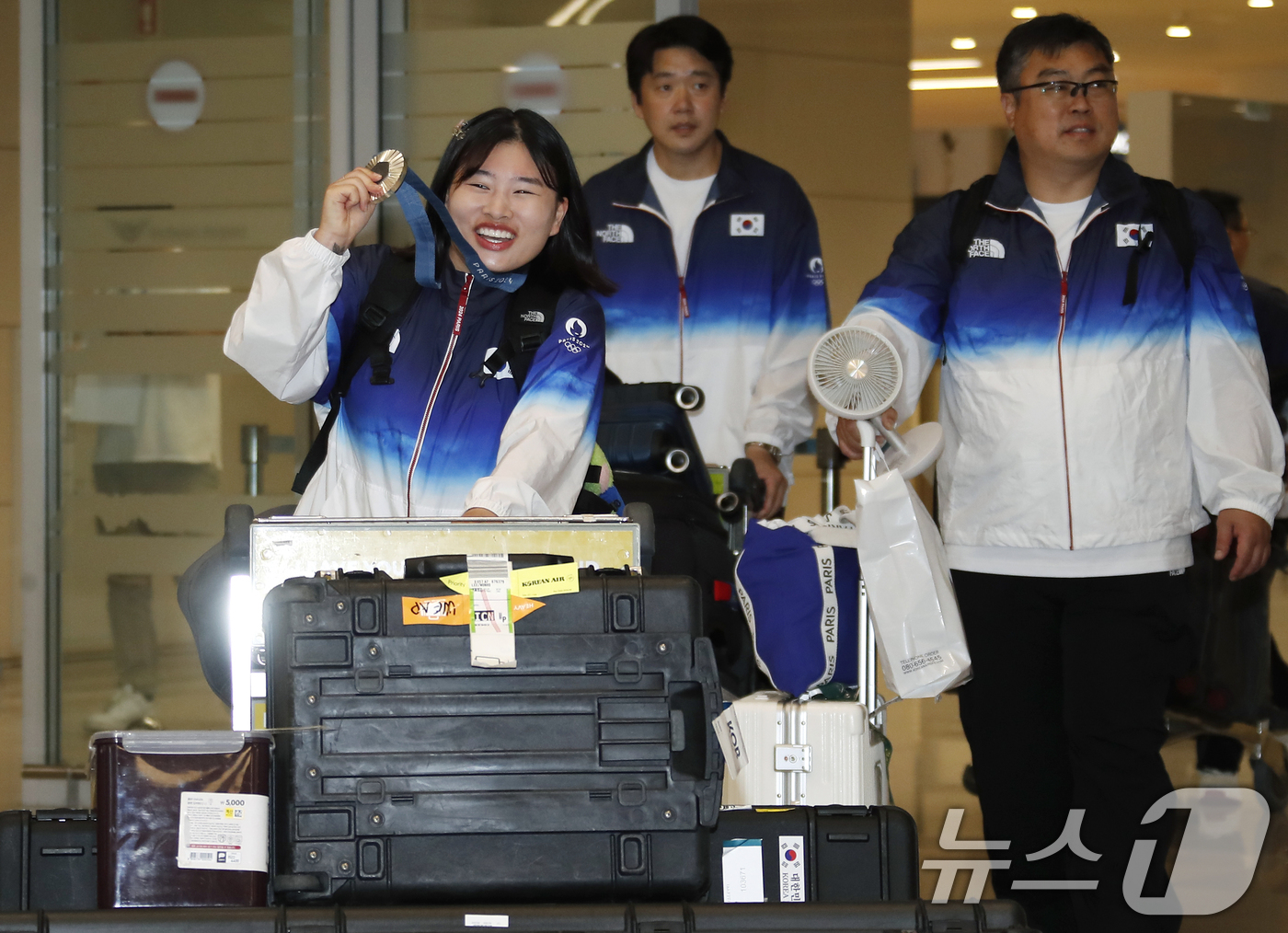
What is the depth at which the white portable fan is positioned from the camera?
2889mm

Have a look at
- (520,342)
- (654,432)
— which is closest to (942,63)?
(654,432)

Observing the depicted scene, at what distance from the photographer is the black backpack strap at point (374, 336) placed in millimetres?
2506

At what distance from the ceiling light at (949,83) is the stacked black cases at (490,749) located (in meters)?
6.26

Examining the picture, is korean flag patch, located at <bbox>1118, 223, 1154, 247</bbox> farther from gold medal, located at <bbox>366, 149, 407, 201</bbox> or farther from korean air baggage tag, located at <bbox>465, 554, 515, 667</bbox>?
korean air baggage tag, located at <bbox>465, 554, 515, 667</bbox>

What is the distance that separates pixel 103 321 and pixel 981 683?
361 centimetres

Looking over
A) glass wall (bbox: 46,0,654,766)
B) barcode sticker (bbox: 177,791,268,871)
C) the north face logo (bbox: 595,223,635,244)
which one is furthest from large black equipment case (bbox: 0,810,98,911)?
glass wall (bbox: 46,0,654,766)

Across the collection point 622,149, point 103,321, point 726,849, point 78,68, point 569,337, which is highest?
point 78,68

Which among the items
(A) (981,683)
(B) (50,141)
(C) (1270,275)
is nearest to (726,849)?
(A) (981,683)

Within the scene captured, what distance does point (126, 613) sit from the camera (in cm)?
549

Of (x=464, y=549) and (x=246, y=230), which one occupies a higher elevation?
(x=246, y=230)

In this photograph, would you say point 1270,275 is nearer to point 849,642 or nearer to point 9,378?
point 849,642

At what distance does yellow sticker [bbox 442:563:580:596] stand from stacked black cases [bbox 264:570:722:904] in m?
0.01

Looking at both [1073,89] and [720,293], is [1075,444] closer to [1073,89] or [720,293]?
[1073,89]

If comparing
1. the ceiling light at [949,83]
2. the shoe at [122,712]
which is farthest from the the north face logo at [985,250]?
the ceiling light at [949,83]
